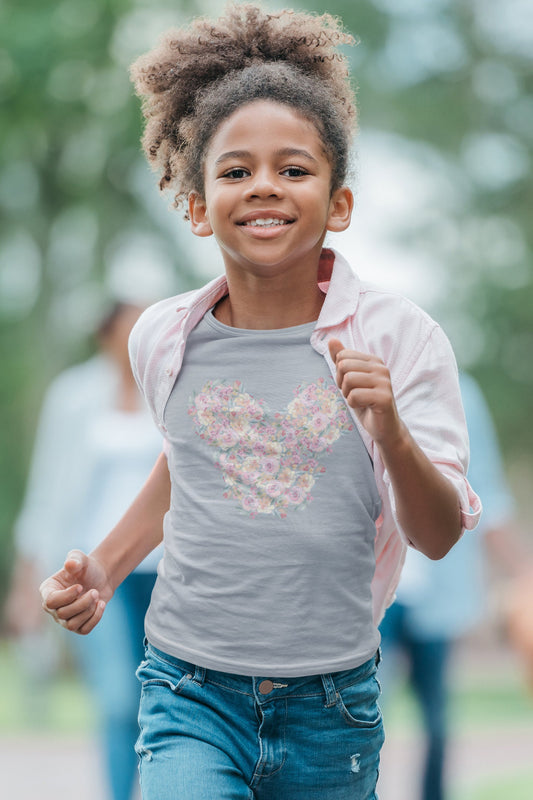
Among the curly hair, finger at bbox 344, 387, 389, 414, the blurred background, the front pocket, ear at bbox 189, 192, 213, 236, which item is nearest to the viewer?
finger at bbox 344, 387, 389, 414

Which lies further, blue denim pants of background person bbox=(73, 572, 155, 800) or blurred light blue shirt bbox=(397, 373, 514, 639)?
blurred light blue shirt bbox=(397, 373, 514, 639)

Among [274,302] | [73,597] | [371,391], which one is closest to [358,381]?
[371,391]

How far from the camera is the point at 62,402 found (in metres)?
4.48

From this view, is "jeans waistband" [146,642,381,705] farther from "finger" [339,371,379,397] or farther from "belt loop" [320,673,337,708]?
"finger" [339,371,379,397]

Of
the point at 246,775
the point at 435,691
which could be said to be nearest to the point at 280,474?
the point at 246,775

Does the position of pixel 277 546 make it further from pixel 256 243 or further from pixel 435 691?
pixel 435 691

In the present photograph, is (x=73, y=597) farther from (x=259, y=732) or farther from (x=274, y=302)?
(x=274, y=302)

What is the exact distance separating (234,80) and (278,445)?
726 millimetres

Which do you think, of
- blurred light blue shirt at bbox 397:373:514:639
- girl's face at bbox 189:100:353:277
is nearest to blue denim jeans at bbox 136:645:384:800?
girl's face at bbox 189:100:353:277

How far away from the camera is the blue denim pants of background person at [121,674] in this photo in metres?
3.94

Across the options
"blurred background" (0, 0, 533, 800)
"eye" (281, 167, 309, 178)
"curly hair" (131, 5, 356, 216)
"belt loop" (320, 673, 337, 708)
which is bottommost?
"belt loop" (320, 673, 337, 708)

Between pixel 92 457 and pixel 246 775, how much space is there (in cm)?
229

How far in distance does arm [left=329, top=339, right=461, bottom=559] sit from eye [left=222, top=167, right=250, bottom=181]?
0.46 metres

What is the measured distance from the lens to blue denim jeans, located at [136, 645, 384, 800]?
199cm
